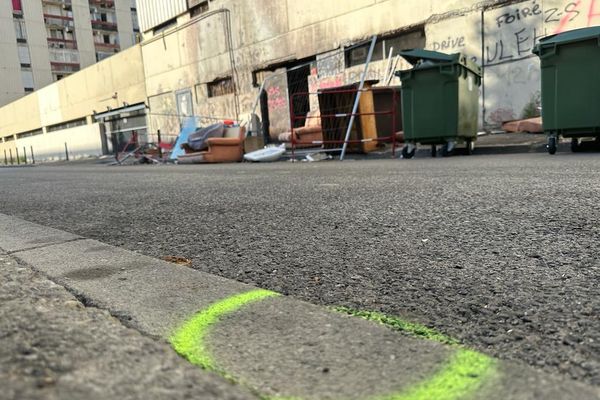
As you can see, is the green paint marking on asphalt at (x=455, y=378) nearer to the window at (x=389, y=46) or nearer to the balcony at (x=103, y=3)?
the window at (x=389, y=46)

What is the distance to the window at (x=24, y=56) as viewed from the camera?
2000 inches

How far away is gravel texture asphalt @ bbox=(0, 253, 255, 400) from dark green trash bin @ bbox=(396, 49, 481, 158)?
300 inches

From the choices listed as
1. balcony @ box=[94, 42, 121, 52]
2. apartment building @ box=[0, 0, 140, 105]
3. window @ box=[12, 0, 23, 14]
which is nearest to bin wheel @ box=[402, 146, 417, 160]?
apartment building @ box=[0, 0, 140, 105]

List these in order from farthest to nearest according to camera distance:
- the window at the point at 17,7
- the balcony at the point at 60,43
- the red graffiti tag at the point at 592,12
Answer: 1. the balcony at the point at 60,43
2. the window at the point at 17,7
3. the red graffiti tag at the point at 592,12

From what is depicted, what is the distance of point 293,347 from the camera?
3.93 feet

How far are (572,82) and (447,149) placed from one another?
2238 millimetres

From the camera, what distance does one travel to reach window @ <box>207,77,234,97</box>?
1892 cm

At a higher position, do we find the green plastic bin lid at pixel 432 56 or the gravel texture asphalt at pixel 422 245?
the green plastic bin lid at pixel 432 56

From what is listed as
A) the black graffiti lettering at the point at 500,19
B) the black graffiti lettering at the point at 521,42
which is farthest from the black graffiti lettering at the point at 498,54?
the black graffiti lettering at the point at 500,19

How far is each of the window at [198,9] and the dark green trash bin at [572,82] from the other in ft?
51.4

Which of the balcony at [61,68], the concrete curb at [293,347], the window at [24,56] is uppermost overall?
the window at [24,56]

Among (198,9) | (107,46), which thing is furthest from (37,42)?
(198,9)

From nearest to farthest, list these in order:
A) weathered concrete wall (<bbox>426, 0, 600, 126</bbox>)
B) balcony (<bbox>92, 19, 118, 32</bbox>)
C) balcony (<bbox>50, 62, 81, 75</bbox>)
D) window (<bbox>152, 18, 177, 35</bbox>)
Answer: weathered concrete wall (<bbox>426, 0, 600, 126</bbox>)
window (<bbox>152, 18, 177, 35</bbox>)
balcony (<bbox>50, 62, 81, 75</bbox>)
balcony (<bbox>92, 19, 118, 32</bbox>)

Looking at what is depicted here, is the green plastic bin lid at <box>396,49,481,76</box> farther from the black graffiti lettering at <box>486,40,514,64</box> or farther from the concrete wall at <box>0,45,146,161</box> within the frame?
the concrete wall at <box>0,45,146,161</box>
